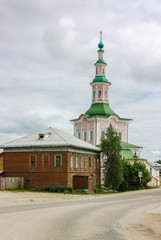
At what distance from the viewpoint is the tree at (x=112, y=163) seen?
160 feet

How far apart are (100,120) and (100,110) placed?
2.45 meters

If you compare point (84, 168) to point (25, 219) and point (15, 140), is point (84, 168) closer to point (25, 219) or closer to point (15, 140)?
point (15, 140)

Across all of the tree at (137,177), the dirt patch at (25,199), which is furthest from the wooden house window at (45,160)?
the tree at (137,177)

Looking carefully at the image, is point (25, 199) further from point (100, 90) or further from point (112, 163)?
point (100, 90)

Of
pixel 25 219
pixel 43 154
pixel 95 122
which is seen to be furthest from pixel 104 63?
pixel 25 219

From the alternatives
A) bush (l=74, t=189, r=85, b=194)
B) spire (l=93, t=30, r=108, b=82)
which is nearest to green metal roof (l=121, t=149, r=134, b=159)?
spire (l=93, t=30, r=108, b=82)

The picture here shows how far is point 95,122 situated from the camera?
7062 centimetres

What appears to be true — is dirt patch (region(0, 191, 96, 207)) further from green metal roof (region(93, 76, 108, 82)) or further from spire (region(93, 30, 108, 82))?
spire (region(93, 30, 108, 82))

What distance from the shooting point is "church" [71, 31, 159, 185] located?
7075 centimetres

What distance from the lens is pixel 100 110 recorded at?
72.4 metres

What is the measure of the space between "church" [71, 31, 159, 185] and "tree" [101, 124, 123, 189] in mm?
17954

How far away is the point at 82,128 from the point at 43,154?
97.6 feet

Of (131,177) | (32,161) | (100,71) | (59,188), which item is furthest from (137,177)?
(100,71)

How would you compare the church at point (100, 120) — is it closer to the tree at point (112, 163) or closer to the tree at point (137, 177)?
the tree at point (137, 177)
